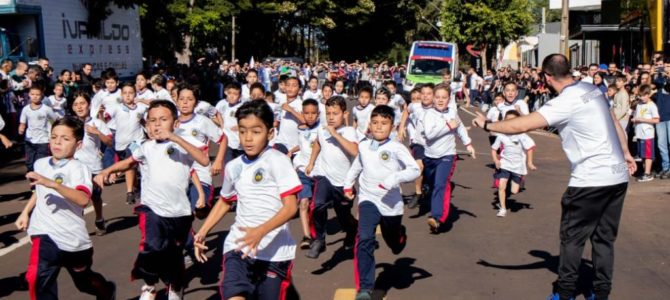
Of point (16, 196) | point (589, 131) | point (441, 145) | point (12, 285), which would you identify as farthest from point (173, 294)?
point (16, 196)

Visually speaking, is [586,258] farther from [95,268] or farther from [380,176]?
[95,268]

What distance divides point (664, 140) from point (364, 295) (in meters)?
9.51

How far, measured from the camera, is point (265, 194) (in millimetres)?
5129

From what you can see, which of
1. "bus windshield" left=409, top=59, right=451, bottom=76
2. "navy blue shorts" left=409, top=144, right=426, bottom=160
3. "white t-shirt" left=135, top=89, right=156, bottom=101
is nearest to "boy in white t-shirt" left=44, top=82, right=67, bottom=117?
"white t-shirt" left=135, top=89, right=156, bottom=101

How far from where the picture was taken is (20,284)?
7.38 meters

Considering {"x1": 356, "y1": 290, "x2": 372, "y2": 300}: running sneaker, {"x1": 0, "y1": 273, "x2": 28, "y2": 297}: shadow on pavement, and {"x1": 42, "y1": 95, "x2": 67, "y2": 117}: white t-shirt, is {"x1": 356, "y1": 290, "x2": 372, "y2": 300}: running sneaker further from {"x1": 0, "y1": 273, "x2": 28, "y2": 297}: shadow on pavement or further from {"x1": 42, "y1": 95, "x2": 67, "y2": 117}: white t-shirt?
{"x1": 42, "y1": 95, "x2": 67, "y2": 117}: white t-shirt

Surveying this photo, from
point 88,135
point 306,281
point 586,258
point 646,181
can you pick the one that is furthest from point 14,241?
point 646,181

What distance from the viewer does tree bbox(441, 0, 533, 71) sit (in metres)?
46.2

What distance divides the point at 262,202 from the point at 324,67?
136ft

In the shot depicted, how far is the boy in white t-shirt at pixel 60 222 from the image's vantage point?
18.4ft

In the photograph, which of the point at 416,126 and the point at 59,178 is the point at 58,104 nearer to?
the point at 416,126

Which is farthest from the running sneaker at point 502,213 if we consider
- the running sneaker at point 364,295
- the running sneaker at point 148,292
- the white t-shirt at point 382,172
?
the running sneaker at point 148,292

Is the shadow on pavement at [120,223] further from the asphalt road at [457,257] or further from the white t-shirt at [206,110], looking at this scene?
the white t-shirt at [206,110]

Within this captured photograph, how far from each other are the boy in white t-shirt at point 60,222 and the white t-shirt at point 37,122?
6.64 m
